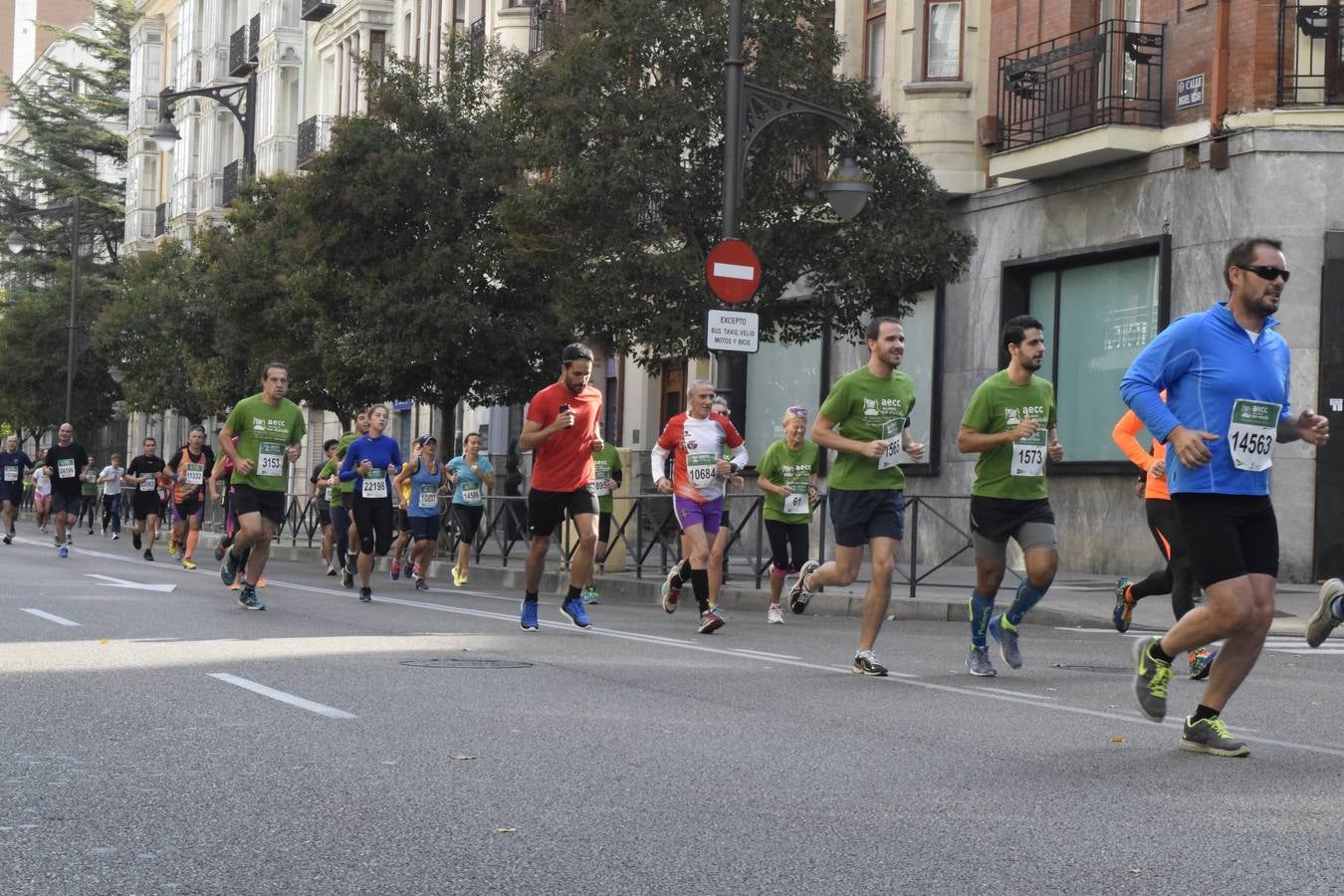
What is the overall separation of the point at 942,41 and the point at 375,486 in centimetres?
1140

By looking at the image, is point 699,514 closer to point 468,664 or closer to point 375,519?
point 375,519

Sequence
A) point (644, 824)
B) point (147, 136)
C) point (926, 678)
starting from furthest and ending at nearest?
point (147, 136) → point (926, 678) → point (644, 824)

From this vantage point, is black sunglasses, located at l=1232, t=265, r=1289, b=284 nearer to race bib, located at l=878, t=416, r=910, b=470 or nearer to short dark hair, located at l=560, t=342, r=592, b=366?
race bib, located at l=878, t=416, r=910, b=470

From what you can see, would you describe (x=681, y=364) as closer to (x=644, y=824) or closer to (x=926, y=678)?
(x=926, y=678)

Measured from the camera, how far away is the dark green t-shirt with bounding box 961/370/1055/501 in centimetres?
1123

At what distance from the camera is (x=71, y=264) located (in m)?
65.4

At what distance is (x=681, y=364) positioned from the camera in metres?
34.6

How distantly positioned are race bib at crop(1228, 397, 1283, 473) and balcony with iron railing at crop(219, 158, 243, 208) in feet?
182

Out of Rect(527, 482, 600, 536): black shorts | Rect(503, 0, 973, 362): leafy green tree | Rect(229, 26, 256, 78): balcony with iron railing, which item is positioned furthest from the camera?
Rect(229, 26, 256, 78): balcony with iron railing

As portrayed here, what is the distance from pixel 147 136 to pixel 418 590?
5518 centimetres

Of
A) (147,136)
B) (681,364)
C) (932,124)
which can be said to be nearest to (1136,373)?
(932,124)

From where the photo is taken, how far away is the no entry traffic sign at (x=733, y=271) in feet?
67.7

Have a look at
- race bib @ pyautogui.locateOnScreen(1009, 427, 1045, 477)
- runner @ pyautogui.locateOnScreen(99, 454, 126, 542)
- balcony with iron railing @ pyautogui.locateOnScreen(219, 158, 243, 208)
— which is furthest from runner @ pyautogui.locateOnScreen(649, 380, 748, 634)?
balcony with iron railing @ pyautogui.locateOnScreen(219, 158, 243, 208)

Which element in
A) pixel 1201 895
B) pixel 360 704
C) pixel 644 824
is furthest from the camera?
pixel 360 704
